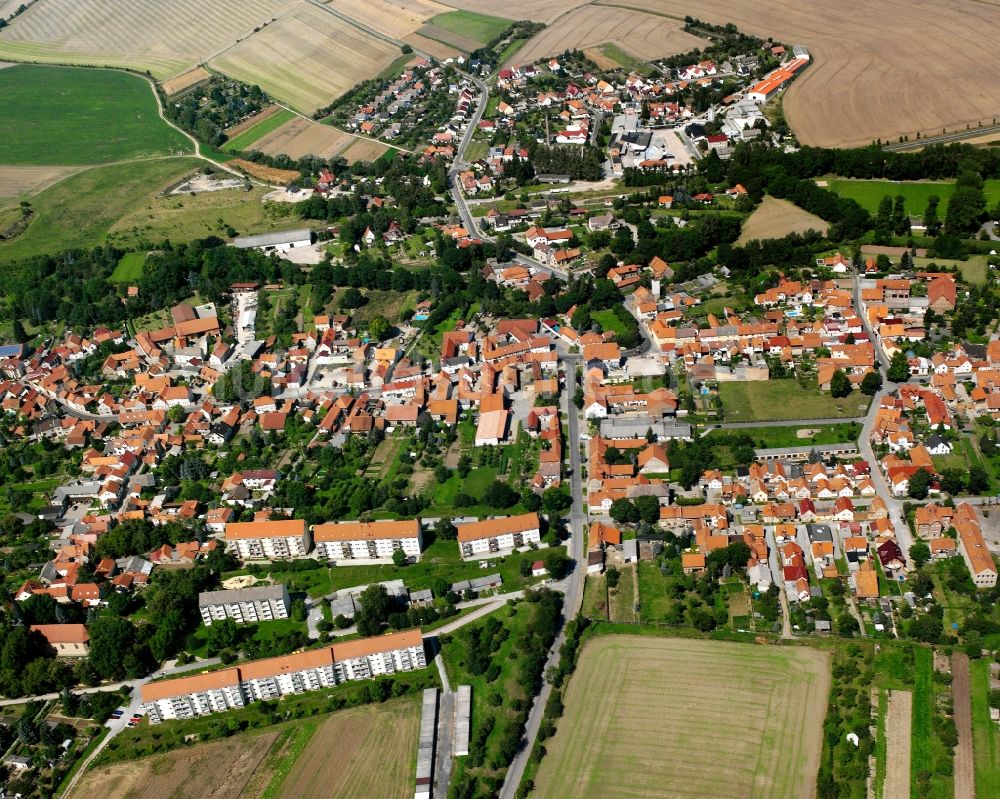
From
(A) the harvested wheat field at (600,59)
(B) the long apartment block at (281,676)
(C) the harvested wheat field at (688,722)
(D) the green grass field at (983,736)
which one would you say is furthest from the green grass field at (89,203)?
(D) the green grass field at (983,736)

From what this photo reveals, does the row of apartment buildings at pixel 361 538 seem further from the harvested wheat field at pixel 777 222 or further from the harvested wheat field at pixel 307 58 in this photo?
the harvested wheat field at pixel 307 58

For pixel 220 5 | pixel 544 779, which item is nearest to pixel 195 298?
pixel 544 779

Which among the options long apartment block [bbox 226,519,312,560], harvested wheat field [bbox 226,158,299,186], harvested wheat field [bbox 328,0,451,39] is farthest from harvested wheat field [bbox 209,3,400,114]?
long apartment block [bbox 226,519,312,560]

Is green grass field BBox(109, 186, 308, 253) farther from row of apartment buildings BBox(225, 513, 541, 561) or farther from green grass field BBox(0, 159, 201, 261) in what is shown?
row of apartment buildings BBox(225, 513, 541, 561)

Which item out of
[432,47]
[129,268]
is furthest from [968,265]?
[432,47]

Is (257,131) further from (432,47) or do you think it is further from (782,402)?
(782,402)

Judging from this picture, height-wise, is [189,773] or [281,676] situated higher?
[281,676]
